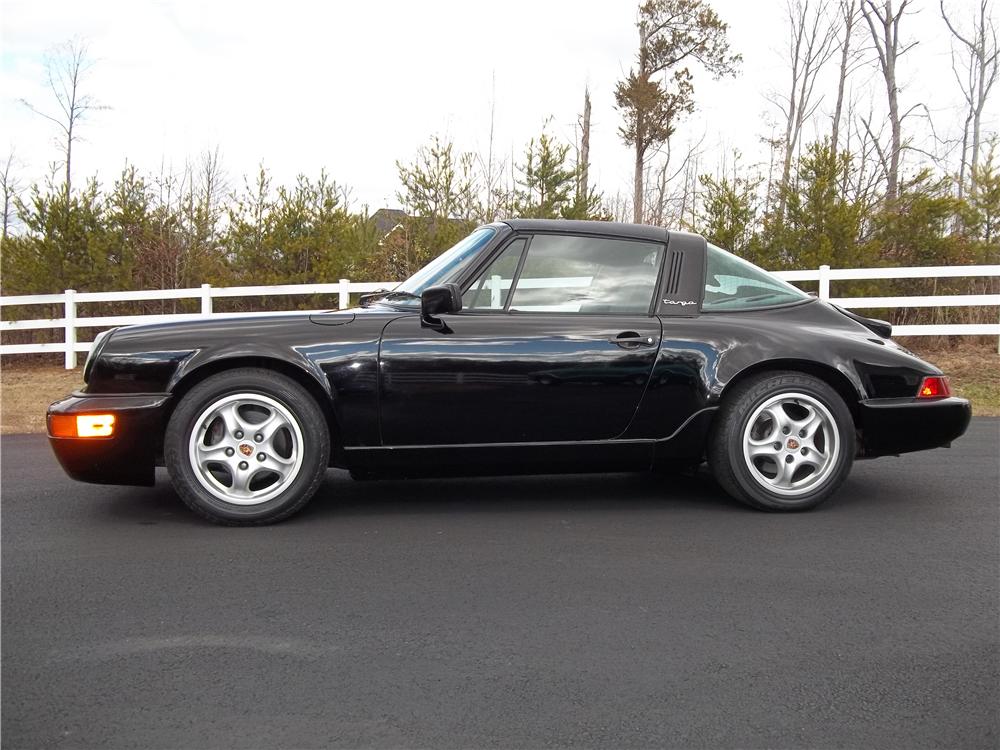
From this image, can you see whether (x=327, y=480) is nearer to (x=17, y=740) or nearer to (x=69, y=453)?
(x=69, y=453)

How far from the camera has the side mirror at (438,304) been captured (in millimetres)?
4031

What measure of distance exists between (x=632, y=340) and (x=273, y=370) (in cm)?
170

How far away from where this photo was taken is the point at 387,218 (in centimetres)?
1719

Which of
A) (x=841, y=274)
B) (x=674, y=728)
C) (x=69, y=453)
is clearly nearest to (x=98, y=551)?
(x=69, y=453)

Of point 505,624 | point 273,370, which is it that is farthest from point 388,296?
point 505,624

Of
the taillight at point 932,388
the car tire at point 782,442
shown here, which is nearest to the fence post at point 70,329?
the car tire at point 782,442

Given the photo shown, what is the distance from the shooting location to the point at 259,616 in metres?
2.89

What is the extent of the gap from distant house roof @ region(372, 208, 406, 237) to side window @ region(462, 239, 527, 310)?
11285mm

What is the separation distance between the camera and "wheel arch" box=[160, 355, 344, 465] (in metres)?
3.99

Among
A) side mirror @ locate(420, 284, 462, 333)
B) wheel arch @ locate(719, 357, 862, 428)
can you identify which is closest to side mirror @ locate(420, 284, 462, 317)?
side mirror @ locate(420, 284, 462, 333)

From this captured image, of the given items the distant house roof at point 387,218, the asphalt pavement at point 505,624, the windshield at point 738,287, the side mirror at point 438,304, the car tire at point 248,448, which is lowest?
the asphalt pavement at point 505,624

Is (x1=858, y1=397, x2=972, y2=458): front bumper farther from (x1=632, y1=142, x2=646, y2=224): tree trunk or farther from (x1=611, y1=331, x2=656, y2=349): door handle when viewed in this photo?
(x1=632, y1=142, x2=646, y2=224): tree trunk

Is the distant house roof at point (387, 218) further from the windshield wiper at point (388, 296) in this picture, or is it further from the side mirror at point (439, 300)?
the side mirror at point (439, 300)

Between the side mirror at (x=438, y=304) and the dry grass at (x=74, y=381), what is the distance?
200 inches
